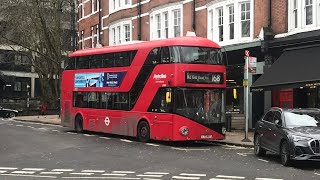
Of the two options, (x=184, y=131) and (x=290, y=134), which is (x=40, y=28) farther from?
(x=290, y=134)

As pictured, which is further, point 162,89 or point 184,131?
point 162,89

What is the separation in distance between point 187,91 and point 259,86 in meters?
3.62

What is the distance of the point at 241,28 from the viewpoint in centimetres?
2506

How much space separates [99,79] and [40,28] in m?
23.1

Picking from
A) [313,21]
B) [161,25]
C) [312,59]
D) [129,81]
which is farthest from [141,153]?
[161,25]

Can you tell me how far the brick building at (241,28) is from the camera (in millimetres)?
21328

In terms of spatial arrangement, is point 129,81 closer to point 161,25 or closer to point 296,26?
point 296,26

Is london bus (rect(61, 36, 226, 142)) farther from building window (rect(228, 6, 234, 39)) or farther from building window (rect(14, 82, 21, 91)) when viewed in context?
building window (rect(14, 82, 21, 91))

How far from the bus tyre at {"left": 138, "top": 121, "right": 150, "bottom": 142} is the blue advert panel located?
230 centimetres

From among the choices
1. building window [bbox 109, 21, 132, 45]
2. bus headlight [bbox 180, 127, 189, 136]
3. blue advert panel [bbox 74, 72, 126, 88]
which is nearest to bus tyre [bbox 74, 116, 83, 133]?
blue advert panel [bbox 74, 72, 126, 88]

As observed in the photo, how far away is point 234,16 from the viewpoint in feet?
83.3

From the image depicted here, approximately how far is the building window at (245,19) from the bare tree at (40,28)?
21007 millimetres

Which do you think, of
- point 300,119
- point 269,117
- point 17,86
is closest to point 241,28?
point 269,117

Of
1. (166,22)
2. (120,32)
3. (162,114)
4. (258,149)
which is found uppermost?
(120,32)
